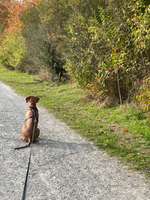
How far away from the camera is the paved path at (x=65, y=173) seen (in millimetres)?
7020

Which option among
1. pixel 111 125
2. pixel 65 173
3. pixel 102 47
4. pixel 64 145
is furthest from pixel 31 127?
pixel 102 47

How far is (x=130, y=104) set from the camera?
1512 cm

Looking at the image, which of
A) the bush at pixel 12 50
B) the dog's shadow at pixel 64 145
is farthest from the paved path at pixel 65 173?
the bush at pixel 12 50

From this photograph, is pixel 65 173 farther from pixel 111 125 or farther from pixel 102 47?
pixel 102 47

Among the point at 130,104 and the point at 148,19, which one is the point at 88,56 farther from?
the point at 148,19

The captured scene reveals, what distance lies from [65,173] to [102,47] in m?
8.91

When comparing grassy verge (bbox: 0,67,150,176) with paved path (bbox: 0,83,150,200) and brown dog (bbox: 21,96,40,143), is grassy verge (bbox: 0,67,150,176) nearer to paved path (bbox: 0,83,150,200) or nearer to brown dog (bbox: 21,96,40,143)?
paved path (bbox: 0,83,150,200)

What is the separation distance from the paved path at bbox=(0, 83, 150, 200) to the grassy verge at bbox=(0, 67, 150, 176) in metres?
0.40

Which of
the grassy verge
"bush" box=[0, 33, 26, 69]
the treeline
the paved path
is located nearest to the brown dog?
the paved path

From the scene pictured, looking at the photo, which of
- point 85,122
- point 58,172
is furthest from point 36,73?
point 58,172

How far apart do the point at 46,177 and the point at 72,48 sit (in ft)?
37.3

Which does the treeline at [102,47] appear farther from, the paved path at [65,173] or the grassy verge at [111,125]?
the paved path at [65,173]

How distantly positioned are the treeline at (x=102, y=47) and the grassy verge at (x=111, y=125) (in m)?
0.57

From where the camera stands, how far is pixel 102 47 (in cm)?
1638
